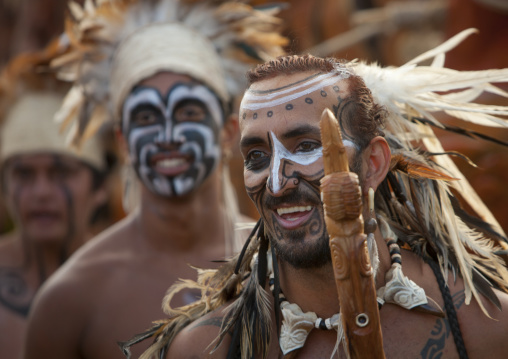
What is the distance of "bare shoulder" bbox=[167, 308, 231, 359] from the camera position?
3000 mm

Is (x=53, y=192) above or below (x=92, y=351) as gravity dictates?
above

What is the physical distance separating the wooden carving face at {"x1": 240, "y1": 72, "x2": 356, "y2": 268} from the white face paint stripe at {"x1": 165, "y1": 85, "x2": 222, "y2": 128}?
5.80ft

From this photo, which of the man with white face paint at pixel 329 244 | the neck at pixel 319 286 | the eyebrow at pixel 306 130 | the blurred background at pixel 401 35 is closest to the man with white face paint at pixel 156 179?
the blurred background at pixel 401 35

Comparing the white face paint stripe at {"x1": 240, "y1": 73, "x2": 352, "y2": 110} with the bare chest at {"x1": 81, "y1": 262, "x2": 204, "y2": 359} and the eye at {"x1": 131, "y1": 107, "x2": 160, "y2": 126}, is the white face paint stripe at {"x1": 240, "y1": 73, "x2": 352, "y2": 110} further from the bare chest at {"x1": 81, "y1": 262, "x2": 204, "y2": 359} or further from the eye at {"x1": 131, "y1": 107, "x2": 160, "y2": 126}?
the eye at {"x1": 131, "y1": 107, "x2": 160, "y2": 126}

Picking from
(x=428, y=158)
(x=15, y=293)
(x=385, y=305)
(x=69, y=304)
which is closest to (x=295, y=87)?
(x=428, y=158)

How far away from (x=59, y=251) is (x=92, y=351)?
1.85 metres

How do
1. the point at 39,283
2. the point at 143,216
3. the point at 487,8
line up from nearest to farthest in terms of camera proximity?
the point at 143,216
the point at 39,283
the point at 487,8

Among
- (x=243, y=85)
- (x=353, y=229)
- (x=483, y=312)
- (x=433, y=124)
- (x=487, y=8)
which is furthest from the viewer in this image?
(x=487, y=8)

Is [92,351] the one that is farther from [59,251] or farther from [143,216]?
[59,251]

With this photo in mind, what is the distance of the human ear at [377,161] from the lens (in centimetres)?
288

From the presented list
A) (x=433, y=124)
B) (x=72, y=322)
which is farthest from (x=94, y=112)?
(x=433, y=124)

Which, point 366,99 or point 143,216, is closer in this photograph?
point 366,99

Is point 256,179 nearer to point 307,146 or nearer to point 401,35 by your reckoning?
point 307,146

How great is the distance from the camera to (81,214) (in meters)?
6.09
